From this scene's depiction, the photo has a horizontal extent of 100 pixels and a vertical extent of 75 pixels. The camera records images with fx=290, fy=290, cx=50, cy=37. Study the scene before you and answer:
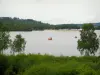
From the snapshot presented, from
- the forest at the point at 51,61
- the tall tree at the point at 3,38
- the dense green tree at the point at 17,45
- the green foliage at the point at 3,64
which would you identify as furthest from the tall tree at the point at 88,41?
the green foliage at the point at 3,64

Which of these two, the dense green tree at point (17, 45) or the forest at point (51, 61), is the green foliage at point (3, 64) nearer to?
the forest at point (51, 61)

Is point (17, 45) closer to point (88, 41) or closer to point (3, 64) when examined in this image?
point (88, 41)

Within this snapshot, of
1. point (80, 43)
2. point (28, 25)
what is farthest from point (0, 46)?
point (28, 25)

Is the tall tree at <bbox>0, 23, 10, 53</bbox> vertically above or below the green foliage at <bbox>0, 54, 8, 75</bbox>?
above

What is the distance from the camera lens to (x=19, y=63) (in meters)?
16.0

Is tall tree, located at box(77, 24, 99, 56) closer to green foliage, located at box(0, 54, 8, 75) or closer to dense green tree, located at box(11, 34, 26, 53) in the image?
dense green tree, located at box(11, 34, 26, 53)

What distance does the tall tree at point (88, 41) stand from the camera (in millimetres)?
31281

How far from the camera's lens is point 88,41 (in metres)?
31.3

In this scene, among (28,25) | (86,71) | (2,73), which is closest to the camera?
(86,71)

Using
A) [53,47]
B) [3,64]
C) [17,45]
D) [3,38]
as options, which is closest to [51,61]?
[3,64]

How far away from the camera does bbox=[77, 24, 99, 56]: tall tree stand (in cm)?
3128

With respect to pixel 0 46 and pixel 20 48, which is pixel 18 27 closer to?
pixel 20 48

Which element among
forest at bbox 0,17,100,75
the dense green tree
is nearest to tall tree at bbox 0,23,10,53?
forest at bbox 0,17,100,75

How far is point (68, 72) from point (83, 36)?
849 inches
